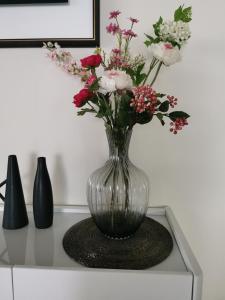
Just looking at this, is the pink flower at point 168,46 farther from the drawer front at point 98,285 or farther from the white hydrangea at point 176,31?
the drawer front at point 98,285

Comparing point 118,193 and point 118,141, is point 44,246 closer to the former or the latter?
point 118,193

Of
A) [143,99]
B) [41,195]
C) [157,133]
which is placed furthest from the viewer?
[157,133]

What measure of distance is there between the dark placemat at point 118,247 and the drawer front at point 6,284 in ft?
0.57

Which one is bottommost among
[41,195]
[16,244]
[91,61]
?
[16,244]

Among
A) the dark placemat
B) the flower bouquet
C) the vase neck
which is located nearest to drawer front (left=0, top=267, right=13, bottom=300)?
the dark placemat

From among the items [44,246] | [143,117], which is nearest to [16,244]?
[44,246]

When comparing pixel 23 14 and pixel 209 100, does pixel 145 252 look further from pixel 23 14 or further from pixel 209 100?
pixel 23 14

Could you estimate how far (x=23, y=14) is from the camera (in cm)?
104

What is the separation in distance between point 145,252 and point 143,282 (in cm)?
12

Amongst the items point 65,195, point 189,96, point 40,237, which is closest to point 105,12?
point 189,96

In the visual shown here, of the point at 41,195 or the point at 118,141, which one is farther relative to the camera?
the point at 41,195

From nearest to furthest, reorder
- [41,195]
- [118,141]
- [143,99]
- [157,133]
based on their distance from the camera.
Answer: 1. [143,99]
2. [118,141]
3. [41,195]
4. [157,133]

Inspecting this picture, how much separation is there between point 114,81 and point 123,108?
0.27 feet

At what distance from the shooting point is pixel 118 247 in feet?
2.81
